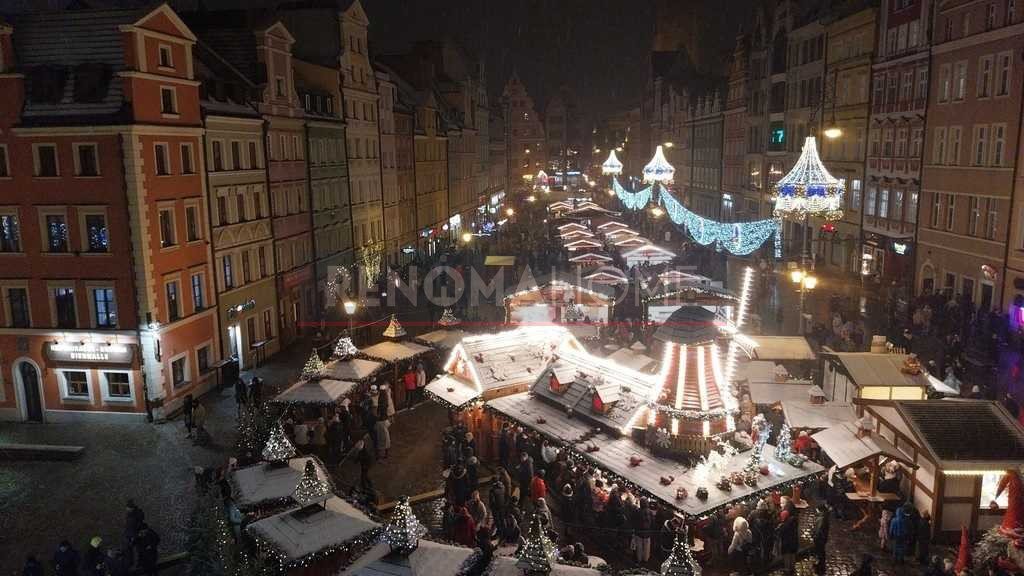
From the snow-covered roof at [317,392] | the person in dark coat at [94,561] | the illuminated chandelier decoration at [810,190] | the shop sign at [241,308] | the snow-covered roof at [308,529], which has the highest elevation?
the illuminated chandelier decoration at [810,190]

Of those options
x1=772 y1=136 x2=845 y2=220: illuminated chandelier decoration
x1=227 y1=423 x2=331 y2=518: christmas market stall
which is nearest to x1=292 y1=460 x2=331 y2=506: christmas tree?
x1=227 y1=423 x2=331 y2=518: christmas market stall

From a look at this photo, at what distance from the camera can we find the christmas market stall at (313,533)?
1347 cm

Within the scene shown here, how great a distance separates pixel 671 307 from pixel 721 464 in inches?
609

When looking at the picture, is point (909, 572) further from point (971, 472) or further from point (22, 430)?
point (22, 430)

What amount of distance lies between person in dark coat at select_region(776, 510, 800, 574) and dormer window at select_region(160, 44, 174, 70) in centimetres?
2356

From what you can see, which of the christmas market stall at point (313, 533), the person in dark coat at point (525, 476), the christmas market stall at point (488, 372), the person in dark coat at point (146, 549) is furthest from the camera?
the christmas market stall at point (488, 372)

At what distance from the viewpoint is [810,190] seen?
27.2 meters

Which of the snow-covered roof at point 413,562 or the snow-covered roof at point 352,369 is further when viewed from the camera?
the snow-covered roof at point 352,369

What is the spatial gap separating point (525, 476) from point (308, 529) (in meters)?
6.25

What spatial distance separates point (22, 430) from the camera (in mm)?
25531

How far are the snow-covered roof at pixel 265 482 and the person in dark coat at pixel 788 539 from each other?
29.7 ft

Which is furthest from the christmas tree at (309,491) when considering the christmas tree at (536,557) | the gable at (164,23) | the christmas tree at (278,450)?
the gable at (164,23)

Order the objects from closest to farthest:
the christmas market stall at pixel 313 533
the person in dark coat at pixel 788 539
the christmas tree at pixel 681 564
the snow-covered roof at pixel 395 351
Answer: the christmas tree at pixel 681 564 < the christmas market stall at pixel 313 533 < the person in dark coat at pixel 788 539 < the snow-covered roof at pixel 395 351

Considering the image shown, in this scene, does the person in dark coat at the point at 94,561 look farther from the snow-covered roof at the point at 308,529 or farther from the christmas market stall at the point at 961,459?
the christmas market stall at the point at 961,459
